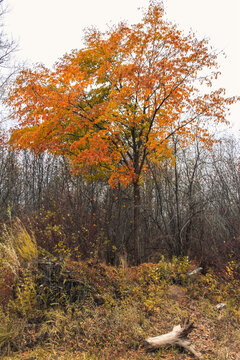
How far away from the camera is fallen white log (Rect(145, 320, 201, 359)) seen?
133 inches

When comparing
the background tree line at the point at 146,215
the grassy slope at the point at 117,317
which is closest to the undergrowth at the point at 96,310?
the grassy slope at the point at 117,317

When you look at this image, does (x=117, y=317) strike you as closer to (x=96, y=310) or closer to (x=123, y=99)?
(x=96, y=310)

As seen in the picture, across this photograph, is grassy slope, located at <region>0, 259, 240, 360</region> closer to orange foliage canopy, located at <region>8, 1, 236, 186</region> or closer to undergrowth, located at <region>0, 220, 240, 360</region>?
undergrowth, located at <region>0, 220, 240, 360</region>

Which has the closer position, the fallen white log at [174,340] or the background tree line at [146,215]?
the fallen white log at [174,340]

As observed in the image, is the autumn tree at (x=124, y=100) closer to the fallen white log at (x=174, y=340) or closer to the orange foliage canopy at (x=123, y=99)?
the orange foliage canopy at (x=123, y=99)

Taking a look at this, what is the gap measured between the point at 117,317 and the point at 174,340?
35.5 inches

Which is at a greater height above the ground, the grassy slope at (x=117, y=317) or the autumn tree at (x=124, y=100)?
the autumn tree at (x=124, y=100)

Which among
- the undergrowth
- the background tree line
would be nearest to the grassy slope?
the undergrowth

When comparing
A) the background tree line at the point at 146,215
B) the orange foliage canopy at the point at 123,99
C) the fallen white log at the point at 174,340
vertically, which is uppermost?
the orange foliage canopy at the point at 123,99

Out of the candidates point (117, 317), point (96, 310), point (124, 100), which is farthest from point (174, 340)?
point (124, 100)

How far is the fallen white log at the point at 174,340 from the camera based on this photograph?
3379 millimetres

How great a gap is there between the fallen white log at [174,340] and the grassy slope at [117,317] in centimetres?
9

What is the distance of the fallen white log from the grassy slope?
0.09 meters

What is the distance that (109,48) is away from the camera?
24.2 ft
